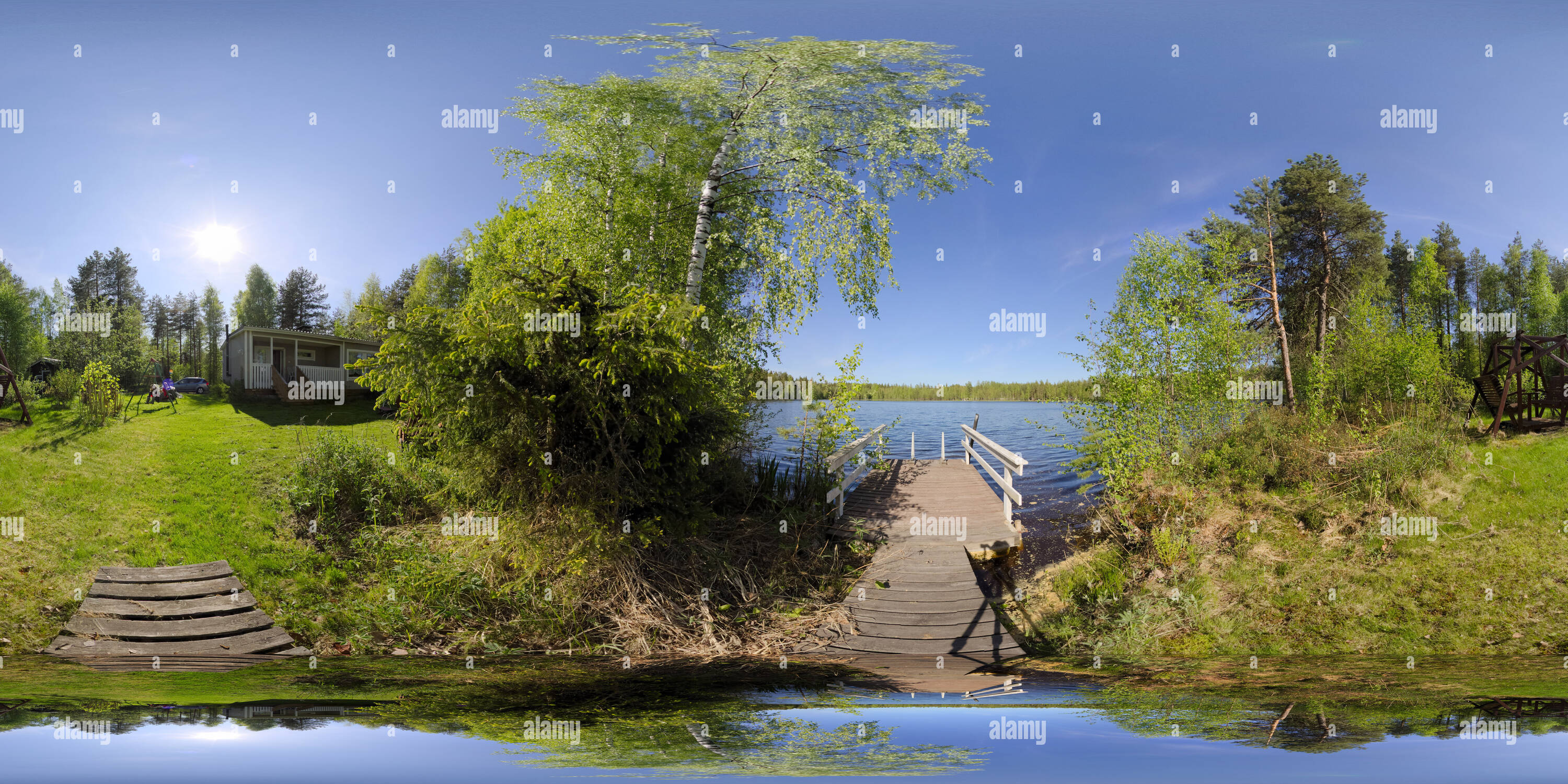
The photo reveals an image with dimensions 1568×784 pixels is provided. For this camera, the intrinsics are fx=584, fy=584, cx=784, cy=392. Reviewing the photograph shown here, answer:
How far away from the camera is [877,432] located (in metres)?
11.4

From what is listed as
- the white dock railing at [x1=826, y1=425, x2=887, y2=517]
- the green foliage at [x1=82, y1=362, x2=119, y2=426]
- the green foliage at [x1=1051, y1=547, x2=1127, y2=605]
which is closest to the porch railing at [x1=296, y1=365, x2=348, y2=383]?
the green foliage at [x1=82, y1=362, x2=119, y2=426]

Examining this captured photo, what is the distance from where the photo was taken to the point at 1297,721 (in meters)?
3.91

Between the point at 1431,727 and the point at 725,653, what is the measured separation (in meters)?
5.28

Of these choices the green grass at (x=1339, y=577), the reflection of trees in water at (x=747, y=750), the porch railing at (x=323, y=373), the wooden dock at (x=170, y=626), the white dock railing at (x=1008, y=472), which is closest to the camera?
the reflection of trees in water at (x=747, y=750)

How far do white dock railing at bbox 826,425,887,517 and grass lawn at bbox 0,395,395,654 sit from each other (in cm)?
673

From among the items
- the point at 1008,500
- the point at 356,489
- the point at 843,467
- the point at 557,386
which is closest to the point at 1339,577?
the point at 1008,500

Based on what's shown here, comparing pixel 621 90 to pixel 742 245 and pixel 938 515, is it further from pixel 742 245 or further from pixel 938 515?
pixel 938 515

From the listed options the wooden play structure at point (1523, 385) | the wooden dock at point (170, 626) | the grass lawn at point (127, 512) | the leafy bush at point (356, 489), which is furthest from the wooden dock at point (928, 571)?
the wooden play structure at point (1523, 385)

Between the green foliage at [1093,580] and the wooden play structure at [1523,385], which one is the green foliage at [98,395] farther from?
the wooden play structure at [1523,385]

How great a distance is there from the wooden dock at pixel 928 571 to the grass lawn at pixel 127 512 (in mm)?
6142

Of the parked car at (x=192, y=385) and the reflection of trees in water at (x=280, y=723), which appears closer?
the reflection of trees in water at (x=280, y=723)

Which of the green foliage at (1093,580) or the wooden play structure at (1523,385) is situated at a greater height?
the wooden play structure at (1523,385)

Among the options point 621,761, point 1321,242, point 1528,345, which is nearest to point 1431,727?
point 621,761

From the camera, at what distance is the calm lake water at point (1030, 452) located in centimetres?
966
